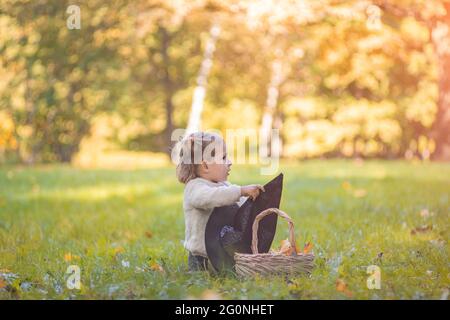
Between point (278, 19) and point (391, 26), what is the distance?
788 cm

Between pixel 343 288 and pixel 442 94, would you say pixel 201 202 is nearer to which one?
pixel 343 288

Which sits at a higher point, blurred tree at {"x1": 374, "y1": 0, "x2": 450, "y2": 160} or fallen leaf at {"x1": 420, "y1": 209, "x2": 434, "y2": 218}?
blurred tree at {"x1": 374, "y1": 0, "x2": 450, "y2": 160}

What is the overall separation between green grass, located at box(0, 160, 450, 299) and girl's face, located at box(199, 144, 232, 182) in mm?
630

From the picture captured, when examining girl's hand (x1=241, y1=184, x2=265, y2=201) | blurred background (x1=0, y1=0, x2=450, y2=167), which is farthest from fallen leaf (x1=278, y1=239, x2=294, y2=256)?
blurred background (x1=0, y1=0, x2=450, y2=167)

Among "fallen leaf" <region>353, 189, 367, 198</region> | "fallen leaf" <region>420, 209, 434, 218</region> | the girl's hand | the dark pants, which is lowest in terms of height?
"fallen leaf" <region>353, 189, 367, 198</region>

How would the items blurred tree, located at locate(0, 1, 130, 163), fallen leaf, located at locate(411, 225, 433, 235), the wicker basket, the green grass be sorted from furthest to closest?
1. blurred tree, located at locate(0, 1, 130, 163)
2. fallen leaf, located at locate(411, 225, 433, 235)
3. the wicker basket
4. the green grass

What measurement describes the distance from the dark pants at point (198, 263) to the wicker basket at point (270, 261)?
0.32m

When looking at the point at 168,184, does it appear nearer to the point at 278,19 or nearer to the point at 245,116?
the point at 278,19

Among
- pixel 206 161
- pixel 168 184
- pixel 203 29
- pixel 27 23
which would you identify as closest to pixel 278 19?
pixel 168 184

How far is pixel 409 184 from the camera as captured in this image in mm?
10172

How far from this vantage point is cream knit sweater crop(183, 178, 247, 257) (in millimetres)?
4098

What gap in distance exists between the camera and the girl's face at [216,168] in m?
4.31

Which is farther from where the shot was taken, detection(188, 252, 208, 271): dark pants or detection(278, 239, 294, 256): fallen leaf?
detection(188, 252, 208, 271): dark pants

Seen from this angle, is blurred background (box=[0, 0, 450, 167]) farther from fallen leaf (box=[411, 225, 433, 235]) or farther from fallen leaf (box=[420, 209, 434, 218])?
fallen leaf (box=[411, 225, 433, 235])
